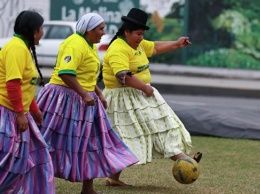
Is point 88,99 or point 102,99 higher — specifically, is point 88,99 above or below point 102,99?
above

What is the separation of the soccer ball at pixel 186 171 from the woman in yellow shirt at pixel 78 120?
49 cm

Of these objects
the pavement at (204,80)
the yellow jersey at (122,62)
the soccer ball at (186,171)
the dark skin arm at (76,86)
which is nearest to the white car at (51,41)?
the pavement at (204,80)

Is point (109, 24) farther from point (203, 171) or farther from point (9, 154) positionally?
point (9, 154)

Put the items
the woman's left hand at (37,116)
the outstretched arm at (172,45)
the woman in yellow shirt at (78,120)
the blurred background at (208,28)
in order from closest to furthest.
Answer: the woman's left hand at (37,116), the woman in yellow shirt at (78,120), the outstretched arm at (172,45), the blurred background at (208,28)

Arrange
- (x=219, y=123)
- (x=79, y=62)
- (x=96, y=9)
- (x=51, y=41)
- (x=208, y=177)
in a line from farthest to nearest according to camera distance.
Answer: (x=96, y=9) → (x=51, y=41) → (x=219, y=123) → (x=208, y=177) → (x=79, y=62)

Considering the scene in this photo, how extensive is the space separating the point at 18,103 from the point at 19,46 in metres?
0.39

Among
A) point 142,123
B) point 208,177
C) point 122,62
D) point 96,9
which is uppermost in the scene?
point 122,62

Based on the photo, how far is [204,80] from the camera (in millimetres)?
22250

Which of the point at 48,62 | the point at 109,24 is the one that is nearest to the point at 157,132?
the point at 48,62

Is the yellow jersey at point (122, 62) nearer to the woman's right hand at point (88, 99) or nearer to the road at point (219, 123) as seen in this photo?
the woman's right hand at point (88, 99)

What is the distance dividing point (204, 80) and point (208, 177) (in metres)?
14.0

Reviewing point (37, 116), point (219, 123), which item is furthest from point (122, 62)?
point (219, 123)

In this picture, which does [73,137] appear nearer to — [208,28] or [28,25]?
[28,25]

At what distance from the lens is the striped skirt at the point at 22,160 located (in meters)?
6.09
